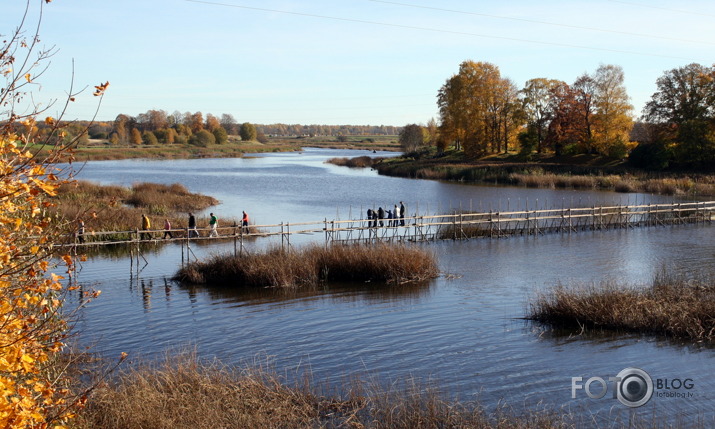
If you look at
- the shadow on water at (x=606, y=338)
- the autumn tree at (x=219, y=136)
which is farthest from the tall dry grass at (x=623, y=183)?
the autumn tree at (x=219, y=136)

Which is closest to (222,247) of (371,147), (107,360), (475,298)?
(475,298)

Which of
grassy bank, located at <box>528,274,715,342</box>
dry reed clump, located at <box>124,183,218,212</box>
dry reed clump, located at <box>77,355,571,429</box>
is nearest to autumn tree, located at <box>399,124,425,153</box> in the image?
dry reed clump, located at <box>124,183,218,212</box>

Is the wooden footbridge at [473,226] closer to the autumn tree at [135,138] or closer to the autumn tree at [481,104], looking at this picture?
the autumn tree at [481,104]

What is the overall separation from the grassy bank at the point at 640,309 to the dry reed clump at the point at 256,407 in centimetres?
639

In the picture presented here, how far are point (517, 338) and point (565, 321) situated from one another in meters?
1.93

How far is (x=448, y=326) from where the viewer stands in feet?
60.2

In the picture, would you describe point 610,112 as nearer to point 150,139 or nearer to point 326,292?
point 326,292

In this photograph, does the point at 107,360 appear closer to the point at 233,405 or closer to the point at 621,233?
the point at 233,405

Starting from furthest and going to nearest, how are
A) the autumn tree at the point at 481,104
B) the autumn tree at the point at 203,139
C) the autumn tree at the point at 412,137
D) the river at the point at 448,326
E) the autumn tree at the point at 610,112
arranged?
the autumn tree at the point at 203,139, the autumn tree at the point at 412,137, the autumn tree at the point at 481,104, the autumn tree at the point at 610,112, the river at the point at 448,326

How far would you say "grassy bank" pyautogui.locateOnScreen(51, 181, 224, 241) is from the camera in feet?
113

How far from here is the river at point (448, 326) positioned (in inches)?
543

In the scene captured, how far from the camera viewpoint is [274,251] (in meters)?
25.3

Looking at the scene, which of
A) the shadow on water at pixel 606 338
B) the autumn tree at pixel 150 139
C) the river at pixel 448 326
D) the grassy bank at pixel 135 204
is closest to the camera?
the river at pixel 448 326

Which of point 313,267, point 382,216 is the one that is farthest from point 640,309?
point 382,216
